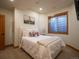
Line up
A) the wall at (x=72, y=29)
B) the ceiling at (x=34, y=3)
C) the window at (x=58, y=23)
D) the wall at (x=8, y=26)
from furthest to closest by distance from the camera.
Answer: the window at (x=58, y=23)
the wall at (x=8, y=26)
the wall at (x=72, y=29)
the ceiling at (x=34, y=3)

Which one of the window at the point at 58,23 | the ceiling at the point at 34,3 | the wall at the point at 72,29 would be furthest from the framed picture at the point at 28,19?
the wall at the point at 72,29

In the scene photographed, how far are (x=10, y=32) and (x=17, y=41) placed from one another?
87 centimetres

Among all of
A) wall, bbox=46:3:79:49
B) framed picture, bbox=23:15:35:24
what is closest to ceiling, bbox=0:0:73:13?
wall, bbox=46:3:79:49

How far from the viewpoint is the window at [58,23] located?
430cm

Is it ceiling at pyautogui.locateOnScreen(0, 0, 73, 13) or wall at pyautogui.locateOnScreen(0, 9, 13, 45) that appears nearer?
ceiling at pyautogui.locateOnScreen(0, 0, 73, 13)

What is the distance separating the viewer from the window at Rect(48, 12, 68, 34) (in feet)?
14.1

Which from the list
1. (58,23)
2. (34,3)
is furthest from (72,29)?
(34,3)

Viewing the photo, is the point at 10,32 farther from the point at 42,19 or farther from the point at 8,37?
the point at 42,19

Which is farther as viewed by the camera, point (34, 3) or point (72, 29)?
point (72, 29)

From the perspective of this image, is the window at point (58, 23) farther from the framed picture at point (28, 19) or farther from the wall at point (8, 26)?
the wall at point (8, 26)

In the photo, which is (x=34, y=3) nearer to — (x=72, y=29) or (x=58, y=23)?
(x=58, y=23)

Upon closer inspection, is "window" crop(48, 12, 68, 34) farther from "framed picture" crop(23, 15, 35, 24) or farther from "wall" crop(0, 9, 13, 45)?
"wall" crop(0, 9, 13, 45)

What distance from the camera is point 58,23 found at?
480cm

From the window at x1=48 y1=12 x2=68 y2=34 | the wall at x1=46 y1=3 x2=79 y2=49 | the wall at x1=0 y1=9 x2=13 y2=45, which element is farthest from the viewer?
the window at x1=48 y1=12 x2=68 y2=34
